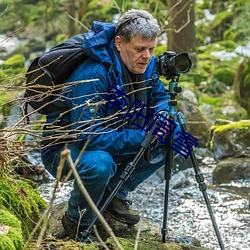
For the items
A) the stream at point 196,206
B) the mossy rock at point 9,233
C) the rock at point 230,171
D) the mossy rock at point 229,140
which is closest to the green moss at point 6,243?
the mossy rock at point 9,233

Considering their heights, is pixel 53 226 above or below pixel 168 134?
below

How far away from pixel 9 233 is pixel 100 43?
137 cm

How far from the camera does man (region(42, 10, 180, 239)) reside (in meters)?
3.28

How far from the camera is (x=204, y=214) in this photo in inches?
209

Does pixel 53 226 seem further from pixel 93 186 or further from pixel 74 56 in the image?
pixel 74 56

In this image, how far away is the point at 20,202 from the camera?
10.3 feet

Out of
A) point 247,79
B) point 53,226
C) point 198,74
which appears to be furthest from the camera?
point 198,74

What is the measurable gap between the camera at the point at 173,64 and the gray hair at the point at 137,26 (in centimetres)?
15

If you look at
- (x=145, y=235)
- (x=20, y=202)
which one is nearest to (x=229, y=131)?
(x=145, y=235)

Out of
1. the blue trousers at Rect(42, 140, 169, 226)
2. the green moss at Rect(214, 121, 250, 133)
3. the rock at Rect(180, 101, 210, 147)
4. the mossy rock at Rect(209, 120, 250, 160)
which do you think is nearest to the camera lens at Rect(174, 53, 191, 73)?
the blue trousers at Rect(42, 140, 169, 226)

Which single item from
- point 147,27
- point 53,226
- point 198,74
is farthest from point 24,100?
point 198,74

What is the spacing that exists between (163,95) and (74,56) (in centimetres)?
66

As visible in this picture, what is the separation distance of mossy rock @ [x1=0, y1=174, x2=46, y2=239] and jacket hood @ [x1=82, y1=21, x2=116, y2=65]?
0.84 m

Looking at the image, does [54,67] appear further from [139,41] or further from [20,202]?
[20,202]
